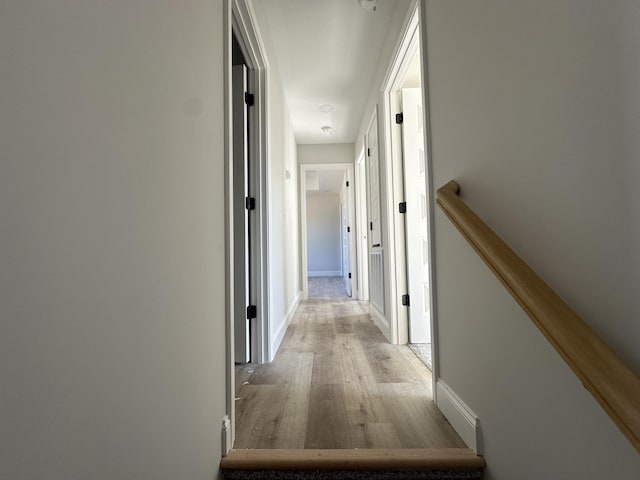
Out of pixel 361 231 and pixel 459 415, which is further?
pixel 361 231

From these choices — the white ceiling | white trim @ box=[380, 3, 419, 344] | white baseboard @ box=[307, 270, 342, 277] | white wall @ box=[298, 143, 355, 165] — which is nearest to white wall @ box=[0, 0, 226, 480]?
the white ceiling

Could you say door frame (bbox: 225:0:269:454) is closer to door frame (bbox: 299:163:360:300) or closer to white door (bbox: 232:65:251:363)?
white door (bbox: 232:65:251:363)

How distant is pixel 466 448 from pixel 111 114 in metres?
1.41

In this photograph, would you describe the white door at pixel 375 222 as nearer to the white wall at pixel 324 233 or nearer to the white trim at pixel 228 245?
the white trim at pixel 228 245

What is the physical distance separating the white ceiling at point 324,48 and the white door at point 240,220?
484mm

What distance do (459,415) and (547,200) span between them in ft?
2.95

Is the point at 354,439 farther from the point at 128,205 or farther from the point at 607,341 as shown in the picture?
the point at 128,205

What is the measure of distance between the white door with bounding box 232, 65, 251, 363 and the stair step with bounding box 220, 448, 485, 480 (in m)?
1.05

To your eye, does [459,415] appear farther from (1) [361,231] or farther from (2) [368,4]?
(1) [361,231]

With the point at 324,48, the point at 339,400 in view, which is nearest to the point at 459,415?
the point at 339,400

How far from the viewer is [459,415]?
1.27 meters

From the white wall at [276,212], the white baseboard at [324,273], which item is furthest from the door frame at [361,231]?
the white baseboard at [324,273]

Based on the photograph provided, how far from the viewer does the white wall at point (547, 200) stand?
59 cm

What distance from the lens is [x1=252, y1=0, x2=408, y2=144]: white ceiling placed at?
222 centimetres
